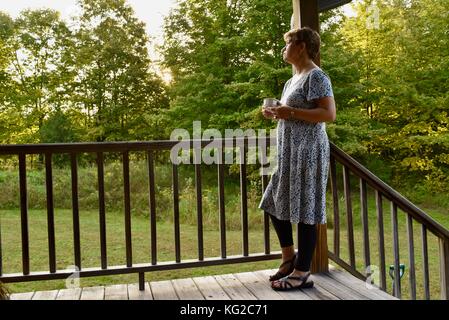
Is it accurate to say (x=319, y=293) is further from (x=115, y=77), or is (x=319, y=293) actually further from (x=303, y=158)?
(x=115, y=77)

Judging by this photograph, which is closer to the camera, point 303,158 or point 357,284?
point 303,158

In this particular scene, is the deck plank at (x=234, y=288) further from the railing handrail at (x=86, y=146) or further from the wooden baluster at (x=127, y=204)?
the railing handrail at (x=86, y=146)

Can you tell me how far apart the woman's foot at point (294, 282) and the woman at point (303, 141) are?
109 millimetres

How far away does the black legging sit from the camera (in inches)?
104

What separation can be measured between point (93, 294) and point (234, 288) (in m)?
0.87

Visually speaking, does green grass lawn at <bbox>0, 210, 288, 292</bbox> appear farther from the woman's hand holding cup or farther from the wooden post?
the woman's hand holding cup

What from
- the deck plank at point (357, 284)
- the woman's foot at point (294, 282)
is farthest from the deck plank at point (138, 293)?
the deck plank at point (357, 284)

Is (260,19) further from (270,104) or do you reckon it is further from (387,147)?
(270,104)

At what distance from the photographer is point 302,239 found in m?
2.66

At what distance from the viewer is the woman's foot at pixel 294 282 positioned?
274cm

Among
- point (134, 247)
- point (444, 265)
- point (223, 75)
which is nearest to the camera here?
point (444, 265)

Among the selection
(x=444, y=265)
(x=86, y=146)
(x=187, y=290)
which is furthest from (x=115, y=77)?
(x=444, y=265)
